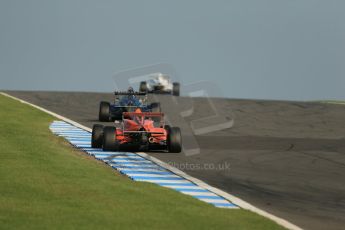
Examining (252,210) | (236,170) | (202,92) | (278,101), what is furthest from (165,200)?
(278,101)

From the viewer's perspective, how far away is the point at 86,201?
11.8m

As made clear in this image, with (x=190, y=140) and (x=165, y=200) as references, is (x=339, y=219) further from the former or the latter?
(x=190, y=140)

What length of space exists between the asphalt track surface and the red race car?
340 mm

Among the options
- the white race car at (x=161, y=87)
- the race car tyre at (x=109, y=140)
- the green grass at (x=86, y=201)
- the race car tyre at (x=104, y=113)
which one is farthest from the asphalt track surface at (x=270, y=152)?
the white race car at (x=161, y=87)

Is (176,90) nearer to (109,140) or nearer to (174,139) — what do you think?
(174,139)

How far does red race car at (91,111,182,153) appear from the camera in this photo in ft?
65.3

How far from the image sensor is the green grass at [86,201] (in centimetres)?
1043

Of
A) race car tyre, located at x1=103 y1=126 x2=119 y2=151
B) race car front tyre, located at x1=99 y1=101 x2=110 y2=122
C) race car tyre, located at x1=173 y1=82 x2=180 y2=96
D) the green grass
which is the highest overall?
race car tyre, located at x1=173 y1=82 x2=180 y2=96

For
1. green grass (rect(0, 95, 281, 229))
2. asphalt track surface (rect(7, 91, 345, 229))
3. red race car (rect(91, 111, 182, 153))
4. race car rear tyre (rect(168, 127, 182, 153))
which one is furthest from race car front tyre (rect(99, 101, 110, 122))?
green grass (rect(0, 95, 281, 229))

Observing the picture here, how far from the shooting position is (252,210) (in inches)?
486

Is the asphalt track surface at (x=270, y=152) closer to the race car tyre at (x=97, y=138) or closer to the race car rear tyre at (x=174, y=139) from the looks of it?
the race car rear tyre at (x=174, y=139)

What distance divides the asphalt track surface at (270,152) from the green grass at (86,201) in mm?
1419

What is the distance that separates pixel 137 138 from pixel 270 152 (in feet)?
12.6

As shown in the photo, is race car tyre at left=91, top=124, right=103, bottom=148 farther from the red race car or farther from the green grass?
the green grass
